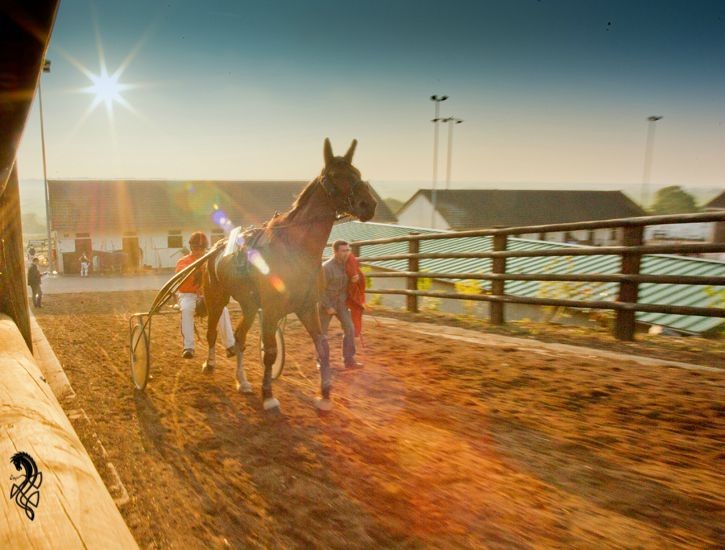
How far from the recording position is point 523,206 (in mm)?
47000

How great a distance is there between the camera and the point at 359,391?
17.9ft

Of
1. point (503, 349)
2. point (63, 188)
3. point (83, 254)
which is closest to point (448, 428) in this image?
point (503, 349)

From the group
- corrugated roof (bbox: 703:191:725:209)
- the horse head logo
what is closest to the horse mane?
the horse head logo

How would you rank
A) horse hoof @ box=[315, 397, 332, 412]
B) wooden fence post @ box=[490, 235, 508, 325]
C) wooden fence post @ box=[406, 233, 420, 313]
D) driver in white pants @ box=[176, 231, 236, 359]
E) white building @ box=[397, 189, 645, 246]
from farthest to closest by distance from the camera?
white building @ box=[397, 189, 645, 246], wooden fence post @ box=[406, 233, 420, 313], wooden fence post @ box=[490, 235, 508, 325], driver in white pants @ box=[176, 231, 236, 359], horse hoof @ box=[315, 397, 332, 412]

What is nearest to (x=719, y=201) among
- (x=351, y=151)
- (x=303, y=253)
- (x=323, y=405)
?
(x=351, y=151)

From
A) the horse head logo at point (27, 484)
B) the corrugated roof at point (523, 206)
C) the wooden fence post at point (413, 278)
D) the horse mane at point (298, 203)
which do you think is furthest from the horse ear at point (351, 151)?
the corrugated roof at point (523, 206)

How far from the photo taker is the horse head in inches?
176

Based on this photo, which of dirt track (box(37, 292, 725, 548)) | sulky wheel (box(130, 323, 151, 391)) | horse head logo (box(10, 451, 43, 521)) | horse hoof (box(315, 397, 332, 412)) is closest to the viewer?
horse head logo (box(10, 451, 43, 521))

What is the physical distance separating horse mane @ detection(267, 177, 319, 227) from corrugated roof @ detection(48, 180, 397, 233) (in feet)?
90.8

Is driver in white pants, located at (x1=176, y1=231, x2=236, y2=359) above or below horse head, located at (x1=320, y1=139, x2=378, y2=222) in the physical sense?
below

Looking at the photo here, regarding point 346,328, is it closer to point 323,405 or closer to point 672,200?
point 323,405

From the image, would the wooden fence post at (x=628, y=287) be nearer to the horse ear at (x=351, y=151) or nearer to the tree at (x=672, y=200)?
the horse ear at (x=351, y=151)

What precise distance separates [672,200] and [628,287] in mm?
114486

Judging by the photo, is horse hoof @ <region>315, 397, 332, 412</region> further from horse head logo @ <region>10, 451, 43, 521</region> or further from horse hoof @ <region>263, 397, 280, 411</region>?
horse head logo @ <region>10, 451, 43, 521</region>
